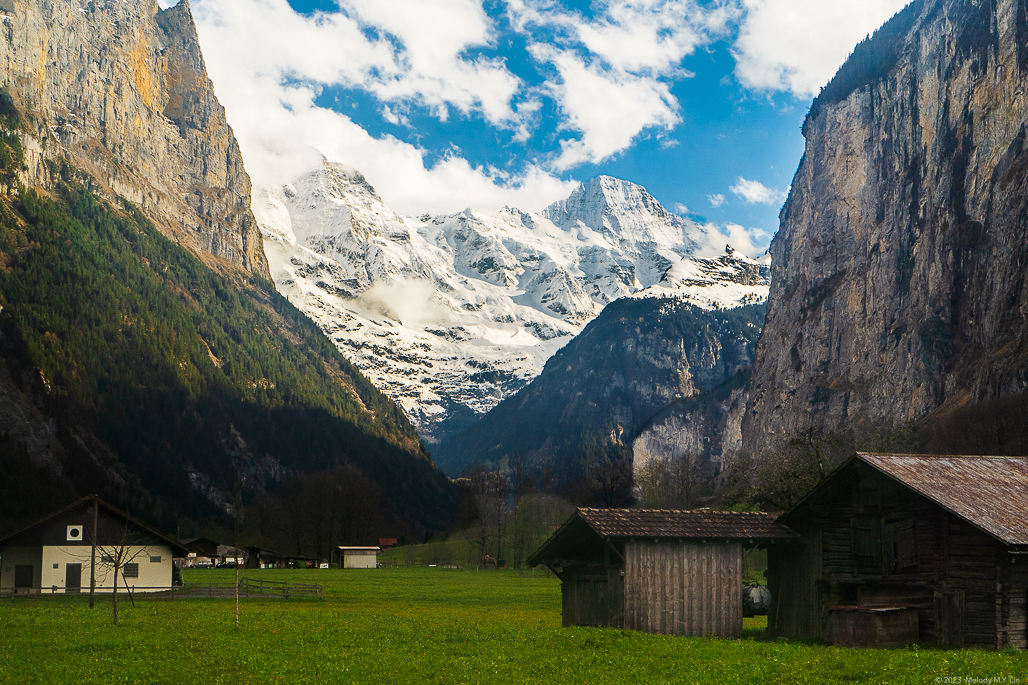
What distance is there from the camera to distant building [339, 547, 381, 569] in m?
129

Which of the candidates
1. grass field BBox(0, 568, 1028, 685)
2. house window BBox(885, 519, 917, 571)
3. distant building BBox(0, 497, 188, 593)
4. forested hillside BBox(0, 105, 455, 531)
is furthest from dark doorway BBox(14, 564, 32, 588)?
forested hillside BBox(0, 105, 455, 531)

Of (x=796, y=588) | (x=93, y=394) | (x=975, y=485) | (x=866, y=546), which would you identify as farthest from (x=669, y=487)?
(x=975, y=485)

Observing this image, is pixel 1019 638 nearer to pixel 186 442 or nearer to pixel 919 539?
pixel 919 539

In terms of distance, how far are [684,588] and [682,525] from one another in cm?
221

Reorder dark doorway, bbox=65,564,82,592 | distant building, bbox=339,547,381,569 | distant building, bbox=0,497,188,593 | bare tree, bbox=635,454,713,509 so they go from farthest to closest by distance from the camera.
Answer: bare tree, bbox=635,454,713,509 < distant building, bbox=339,547,381,569 < dark doorway, bbox=65,564,82,592 < distant building, bbox=0,497,188,593

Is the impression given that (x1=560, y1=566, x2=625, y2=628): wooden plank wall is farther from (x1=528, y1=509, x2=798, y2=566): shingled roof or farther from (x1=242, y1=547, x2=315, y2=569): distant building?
(x1=242, y1=547, x2=315, y2=569): distant building

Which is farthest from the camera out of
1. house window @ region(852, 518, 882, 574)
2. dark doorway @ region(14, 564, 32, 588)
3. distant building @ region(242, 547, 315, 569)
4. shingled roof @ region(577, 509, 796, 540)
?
distant building @ region(242, 547, 315, 569)

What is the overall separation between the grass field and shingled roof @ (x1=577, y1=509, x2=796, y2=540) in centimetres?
356

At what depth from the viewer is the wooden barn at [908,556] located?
3030 cm

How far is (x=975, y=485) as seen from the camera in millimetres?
32688

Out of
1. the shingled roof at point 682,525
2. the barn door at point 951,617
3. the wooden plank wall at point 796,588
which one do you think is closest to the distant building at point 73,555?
the shingled roof at point 682,525

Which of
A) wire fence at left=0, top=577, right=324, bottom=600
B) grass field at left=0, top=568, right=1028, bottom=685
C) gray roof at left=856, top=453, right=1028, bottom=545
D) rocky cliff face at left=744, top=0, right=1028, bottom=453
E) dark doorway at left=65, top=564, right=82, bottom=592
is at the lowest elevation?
wire fence at left=0, top=577, right=324, bottom=600

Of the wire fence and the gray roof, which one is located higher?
the gray roof

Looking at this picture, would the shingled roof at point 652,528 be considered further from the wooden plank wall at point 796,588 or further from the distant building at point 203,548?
the distant building at point 203,548
